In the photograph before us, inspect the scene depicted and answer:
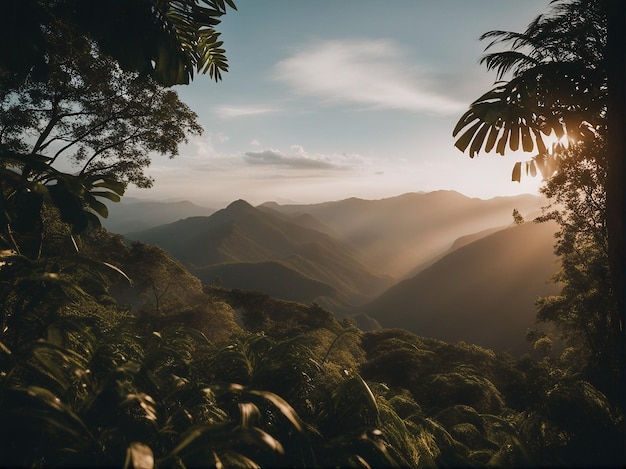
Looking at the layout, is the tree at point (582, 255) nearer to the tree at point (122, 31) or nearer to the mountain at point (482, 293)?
the tree at point (122, 31)

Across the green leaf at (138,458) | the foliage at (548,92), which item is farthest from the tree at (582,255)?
the green leaf at (138,458)

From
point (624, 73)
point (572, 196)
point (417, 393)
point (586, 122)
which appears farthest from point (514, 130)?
point (572, 196)

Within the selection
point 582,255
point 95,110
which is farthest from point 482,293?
point 95,110

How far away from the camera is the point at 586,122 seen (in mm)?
5195

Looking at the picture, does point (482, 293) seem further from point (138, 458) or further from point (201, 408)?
point (138, 458)

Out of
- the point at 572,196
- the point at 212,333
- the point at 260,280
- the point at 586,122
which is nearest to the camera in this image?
the point at 586,122

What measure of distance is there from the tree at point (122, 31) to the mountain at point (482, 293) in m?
89.1

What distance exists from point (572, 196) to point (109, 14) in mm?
20960

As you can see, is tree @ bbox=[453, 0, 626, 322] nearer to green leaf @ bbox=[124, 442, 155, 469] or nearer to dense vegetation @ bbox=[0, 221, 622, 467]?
dense vegetation @ bbox=[0, 221, 622, 467]

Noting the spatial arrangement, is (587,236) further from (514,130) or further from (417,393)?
(514,130)

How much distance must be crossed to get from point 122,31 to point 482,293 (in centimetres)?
12353

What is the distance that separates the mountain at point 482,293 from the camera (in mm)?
94250

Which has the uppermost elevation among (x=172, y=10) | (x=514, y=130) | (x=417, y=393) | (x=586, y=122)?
(x=172, y=10)

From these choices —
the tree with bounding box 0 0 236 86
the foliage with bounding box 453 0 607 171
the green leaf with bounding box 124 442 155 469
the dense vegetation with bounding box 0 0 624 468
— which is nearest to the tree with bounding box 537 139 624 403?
the foliage with bounding box 453 0 607 171
